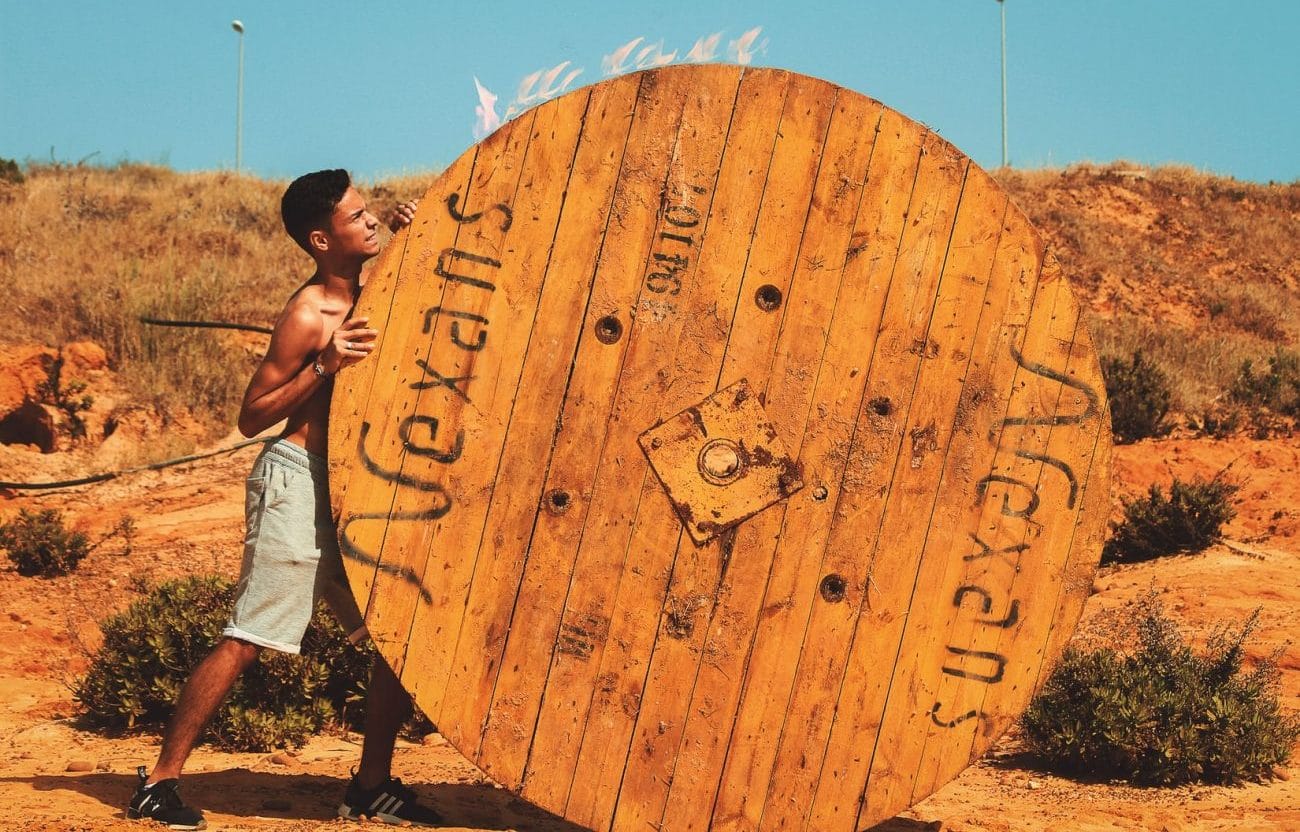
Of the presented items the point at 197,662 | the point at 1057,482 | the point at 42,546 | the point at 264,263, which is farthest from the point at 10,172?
the point at 1057,482

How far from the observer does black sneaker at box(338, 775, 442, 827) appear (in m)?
3.68

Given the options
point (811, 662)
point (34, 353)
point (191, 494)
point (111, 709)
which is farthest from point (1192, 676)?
point (34, 353)

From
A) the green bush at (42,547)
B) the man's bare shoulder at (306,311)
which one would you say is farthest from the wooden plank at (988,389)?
the green bush at (42,547)

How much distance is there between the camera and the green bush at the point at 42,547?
24.7 feet

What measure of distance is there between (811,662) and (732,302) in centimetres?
96

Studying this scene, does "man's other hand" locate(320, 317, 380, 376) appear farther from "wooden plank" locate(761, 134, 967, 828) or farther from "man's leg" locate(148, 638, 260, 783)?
"wooden plank" locate(761, 134, 967, 828)

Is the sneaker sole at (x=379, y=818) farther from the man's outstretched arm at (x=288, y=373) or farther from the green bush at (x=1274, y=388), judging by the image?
the green bush at (x=1274, y=388)

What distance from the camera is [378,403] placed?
328cm

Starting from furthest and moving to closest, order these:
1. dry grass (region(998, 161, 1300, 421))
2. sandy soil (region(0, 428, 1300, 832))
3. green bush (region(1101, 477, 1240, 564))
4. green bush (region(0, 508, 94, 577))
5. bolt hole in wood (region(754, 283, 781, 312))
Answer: dry grass (region(998, 161, 1300, 421))
green bush (region(0, 508, 94, 577))
green bush (region(1101, 477, 1240, 564))
sandy soil (region(0, 428, 1300, 832))
bolt hole in wood (region(754, 283, 781, 312))

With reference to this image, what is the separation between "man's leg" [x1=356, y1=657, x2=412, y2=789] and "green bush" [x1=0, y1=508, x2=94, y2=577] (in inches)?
183

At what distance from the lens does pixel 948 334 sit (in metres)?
3.28

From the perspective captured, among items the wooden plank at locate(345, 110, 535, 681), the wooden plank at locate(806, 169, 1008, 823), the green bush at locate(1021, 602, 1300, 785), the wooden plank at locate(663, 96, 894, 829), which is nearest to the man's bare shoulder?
the wooden plank at locate(345, 110, 535, 681)

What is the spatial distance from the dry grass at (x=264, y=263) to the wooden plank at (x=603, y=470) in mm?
7157

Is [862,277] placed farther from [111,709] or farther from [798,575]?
[111,709]
